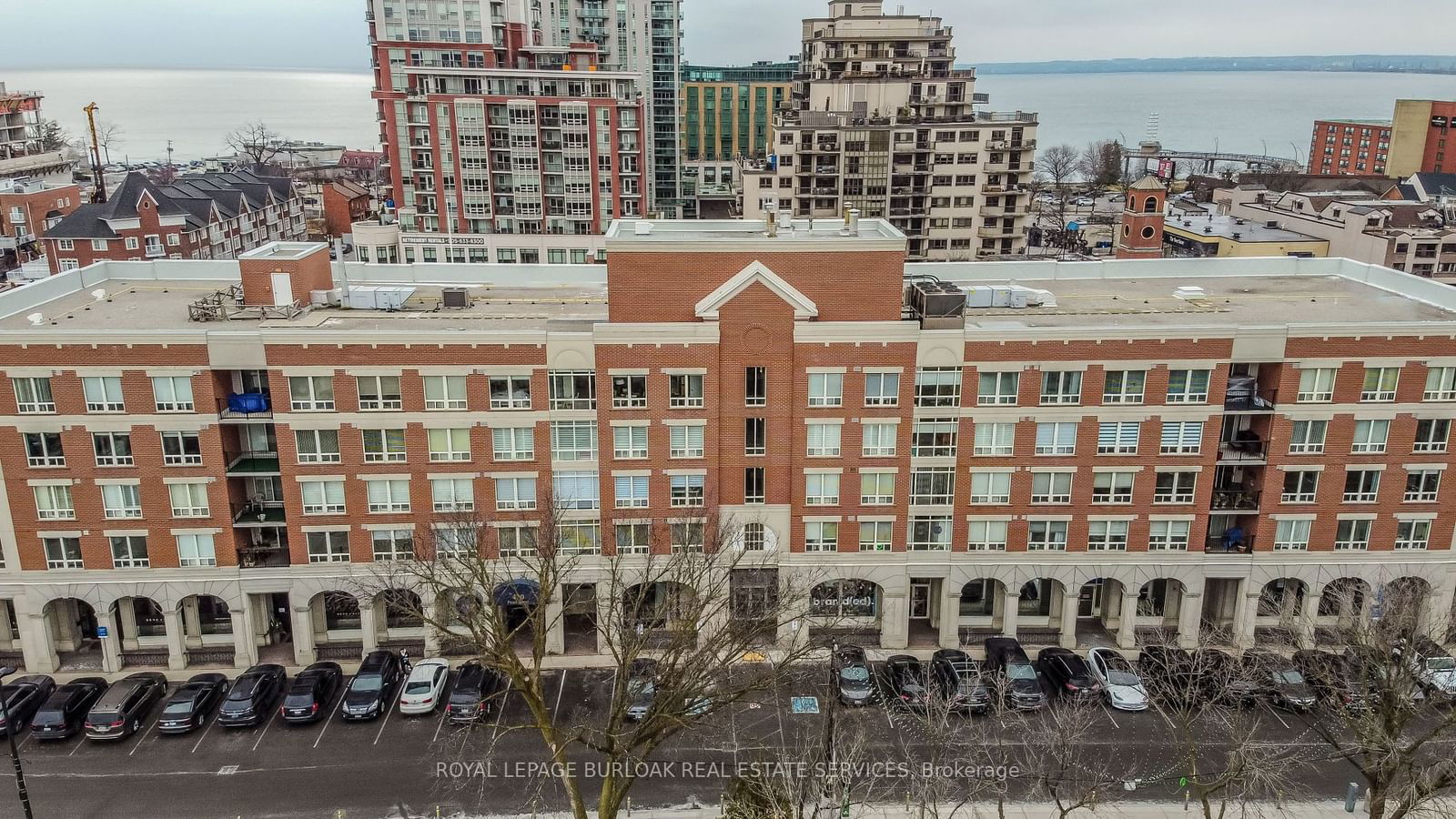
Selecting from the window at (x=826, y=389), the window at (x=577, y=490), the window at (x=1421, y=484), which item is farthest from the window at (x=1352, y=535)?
the window at (x=577, y=490)

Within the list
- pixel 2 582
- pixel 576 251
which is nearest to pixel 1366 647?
pixel 2 582

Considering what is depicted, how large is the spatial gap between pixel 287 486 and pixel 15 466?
36.9 feet

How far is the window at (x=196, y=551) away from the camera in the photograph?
45531 millimetres

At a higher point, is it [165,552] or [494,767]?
[165,552]

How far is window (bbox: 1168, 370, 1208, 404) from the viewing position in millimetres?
44656

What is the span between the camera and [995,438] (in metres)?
45.8

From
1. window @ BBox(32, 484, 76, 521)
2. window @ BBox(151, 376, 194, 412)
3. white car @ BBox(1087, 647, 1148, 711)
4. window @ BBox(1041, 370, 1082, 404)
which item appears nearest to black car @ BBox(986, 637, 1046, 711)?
white car @ BBox(1087, 647, 1148, 711)

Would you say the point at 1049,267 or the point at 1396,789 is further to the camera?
the point at 1049,267

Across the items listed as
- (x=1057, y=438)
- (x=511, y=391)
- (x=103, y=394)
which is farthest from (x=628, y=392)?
(x=103, y=394)

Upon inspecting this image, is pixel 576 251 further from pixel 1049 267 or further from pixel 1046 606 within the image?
pixel 1046 606

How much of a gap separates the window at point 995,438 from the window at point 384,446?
25540 millimetres

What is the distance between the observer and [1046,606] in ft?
169

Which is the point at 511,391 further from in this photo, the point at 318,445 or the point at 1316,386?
the point at 1316,386

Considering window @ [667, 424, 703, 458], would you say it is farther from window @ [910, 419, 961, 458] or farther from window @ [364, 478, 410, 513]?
window @ [364, 478, 410, 513]
